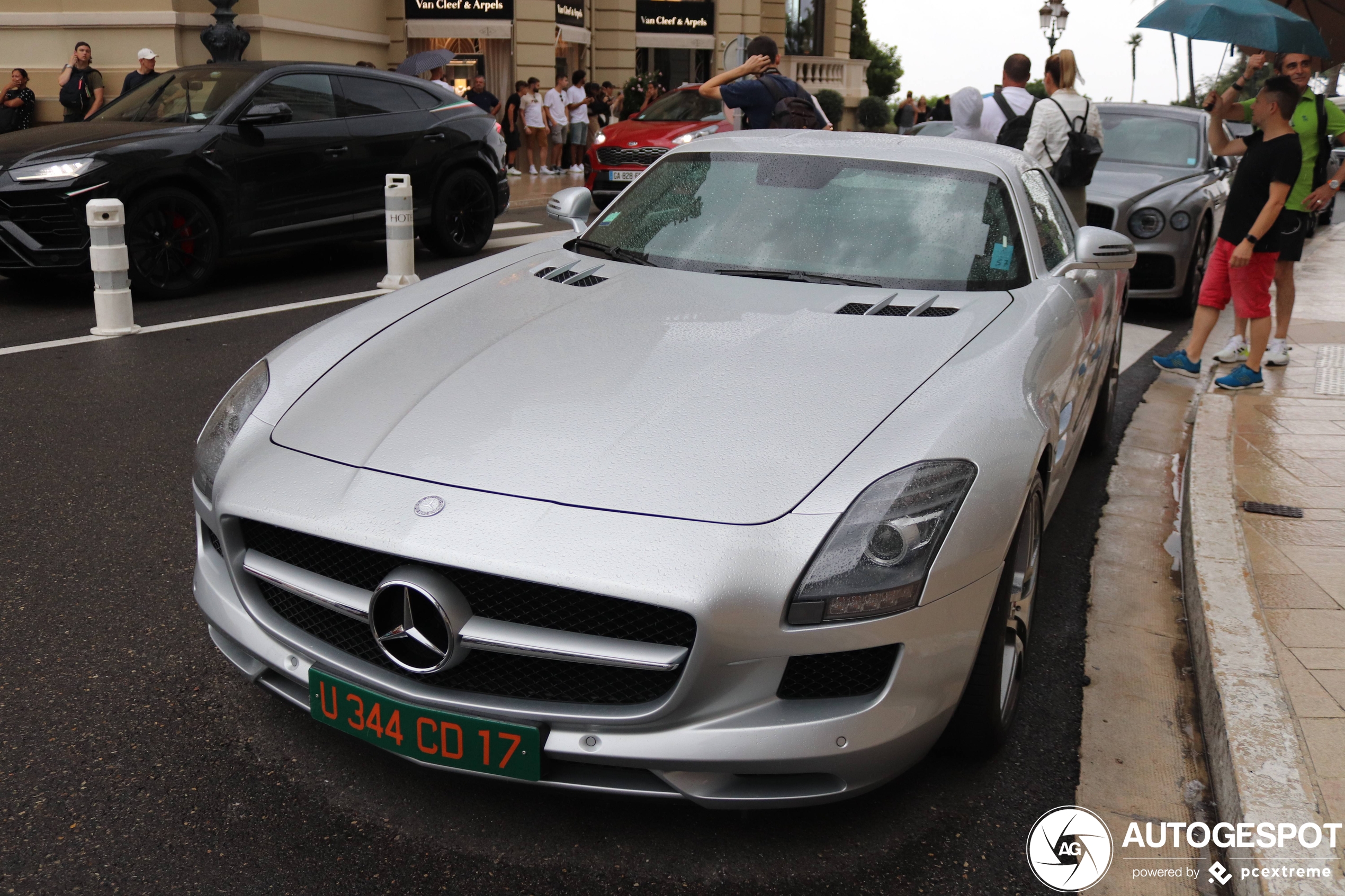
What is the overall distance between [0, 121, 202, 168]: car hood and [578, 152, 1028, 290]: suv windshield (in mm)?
5615

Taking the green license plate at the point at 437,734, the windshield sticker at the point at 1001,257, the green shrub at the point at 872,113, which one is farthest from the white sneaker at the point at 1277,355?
the green shrub at the point at 872,113

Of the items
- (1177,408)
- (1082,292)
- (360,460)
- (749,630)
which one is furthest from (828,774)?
(1177,408)

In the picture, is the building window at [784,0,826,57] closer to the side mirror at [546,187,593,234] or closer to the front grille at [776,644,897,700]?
the side mirror at [546,187,593,234]

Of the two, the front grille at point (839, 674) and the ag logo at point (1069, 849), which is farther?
the ag logo at point (1069, 849)

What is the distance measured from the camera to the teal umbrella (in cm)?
633

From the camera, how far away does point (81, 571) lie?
384 cm

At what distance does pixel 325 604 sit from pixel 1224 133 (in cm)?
634

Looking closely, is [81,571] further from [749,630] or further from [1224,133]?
[1224,133]

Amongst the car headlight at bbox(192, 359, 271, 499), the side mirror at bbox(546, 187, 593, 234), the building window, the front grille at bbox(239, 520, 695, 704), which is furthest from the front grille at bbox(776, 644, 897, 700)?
the building window

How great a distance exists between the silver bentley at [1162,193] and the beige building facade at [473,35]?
6.44m

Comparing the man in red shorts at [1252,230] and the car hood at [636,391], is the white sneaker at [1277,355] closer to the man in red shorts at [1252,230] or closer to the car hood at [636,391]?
the man in red shorts at [1252,230]

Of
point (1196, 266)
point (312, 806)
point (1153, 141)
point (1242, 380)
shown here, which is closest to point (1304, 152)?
point (1242, 380)

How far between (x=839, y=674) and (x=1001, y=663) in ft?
1.75

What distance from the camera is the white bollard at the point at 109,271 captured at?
7.56m
